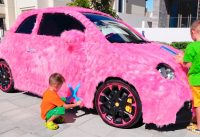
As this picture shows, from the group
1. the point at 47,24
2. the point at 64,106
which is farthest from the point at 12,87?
the point at 64,106

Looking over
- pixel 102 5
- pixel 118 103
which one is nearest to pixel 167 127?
pixel 118 103

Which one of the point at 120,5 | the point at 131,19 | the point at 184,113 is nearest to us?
the point at 184,113

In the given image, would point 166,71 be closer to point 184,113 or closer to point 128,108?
point 184,113

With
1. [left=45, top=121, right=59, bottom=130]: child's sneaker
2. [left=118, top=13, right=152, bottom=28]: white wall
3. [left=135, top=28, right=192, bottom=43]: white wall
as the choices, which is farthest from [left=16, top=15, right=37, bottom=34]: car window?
[left=118, top=13, right=152, bottom=28]: white wall

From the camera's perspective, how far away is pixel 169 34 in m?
20.8

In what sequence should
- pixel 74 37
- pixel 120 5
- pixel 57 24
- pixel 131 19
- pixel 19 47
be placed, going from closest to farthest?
pixel 74 37
pixel 57 24
pixel 19 47
pixel 131 19
pixel 120 5

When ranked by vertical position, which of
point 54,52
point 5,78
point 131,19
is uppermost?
point 131,19

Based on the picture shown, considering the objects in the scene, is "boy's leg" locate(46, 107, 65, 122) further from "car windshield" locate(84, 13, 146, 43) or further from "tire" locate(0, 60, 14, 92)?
"tire" locate(0, 60, 14, 92)

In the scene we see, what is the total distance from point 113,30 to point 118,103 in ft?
4.20

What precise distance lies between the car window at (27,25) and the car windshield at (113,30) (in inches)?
45.6

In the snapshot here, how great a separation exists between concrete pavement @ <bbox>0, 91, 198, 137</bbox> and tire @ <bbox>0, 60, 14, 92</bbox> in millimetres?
743

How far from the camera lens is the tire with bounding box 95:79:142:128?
356cm

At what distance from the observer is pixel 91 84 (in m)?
3.92

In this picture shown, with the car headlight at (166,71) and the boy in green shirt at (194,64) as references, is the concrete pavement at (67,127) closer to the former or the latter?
the boy in green shirt at (194,64)
